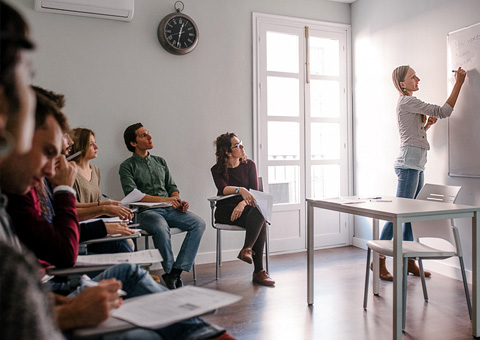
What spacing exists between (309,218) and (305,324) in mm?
702

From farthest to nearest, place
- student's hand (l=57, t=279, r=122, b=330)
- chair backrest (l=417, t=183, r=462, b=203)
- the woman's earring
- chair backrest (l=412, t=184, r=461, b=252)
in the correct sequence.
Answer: chair backrest (l=417, t=183, r=462, b=203) → chair backrest (l=412, t=184, r=461, b=252) → student's hand (l=57, t=279, r=122, b=330) → the woman's earring

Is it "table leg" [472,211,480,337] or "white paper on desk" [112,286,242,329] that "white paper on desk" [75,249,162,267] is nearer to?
"white paper on desk" [112,286,242,329]

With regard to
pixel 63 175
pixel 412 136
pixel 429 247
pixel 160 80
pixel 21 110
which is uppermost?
pixel 160 80

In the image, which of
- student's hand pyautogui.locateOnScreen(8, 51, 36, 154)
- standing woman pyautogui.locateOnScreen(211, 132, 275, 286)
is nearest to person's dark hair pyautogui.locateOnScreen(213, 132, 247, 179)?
standing woman pyautogui.locateOnScreen(211, 132, 275, 286)

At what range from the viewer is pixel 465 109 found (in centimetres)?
326

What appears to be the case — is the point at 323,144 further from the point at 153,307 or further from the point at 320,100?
the point at 153,307

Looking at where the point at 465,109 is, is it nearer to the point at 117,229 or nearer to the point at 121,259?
the point at 117,229

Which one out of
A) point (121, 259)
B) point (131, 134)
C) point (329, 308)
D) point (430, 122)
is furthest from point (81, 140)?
point (430, 122)

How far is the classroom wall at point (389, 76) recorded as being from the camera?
3.40m

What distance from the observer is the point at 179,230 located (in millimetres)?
3369

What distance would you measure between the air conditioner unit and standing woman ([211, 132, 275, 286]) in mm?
1328

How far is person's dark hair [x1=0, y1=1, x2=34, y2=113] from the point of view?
547 millimetres

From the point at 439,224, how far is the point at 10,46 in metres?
2.58

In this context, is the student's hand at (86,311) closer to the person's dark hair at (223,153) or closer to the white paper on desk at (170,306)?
the white paper on desk at (170,306)
